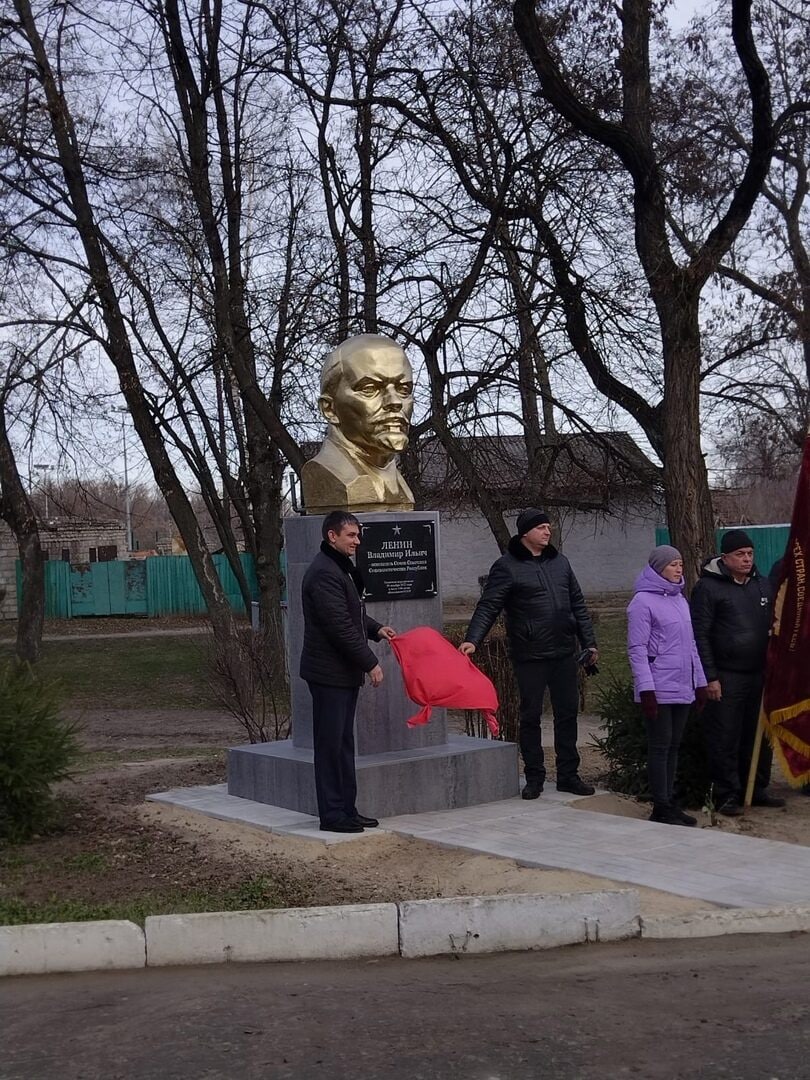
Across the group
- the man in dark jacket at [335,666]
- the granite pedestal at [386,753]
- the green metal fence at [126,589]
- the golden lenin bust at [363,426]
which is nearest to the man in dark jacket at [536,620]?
the granite pedestal at [386,753]

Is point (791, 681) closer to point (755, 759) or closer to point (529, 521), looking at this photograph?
point (755, 759)

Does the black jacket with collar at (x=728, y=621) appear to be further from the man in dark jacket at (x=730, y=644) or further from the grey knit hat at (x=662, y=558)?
the grey knit hat at (x=662, y=558)

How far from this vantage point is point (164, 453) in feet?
64.1

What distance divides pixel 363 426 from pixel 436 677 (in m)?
1.83

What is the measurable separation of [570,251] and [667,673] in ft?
25.7

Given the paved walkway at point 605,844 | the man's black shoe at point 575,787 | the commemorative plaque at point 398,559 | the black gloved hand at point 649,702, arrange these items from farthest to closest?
the man's black shoe at point 575,787 < the commemorative plaque at point 398,559 < the black gloved hand at point 649,702 < the paved walkway at point 605,844

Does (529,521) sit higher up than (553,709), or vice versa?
(529,521)

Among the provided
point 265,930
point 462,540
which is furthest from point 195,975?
Answer: point 462,540

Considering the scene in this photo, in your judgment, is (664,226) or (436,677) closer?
(436,677)

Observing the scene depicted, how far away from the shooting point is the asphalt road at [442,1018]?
14.0ft

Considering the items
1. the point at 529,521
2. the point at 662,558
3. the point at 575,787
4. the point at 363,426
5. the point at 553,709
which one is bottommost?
the point at 575,787

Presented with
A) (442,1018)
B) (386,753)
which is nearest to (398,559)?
(386,753)

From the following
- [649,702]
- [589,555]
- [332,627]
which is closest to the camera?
[332,627]

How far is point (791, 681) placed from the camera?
A: 8367 mm
